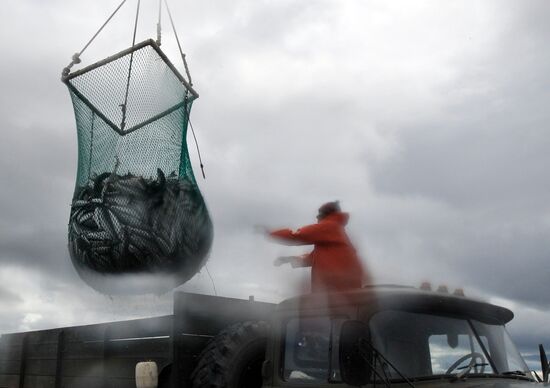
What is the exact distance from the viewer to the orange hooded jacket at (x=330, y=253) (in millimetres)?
4793

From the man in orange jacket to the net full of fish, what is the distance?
0.95 m

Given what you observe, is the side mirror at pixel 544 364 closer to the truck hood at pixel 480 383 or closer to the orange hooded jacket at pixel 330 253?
the truck hood at pixel 480 383

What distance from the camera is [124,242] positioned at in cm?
518

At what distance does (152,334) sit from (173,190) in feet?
3.92

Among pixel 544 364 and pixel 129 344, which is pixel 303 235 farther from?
pixel 544 364

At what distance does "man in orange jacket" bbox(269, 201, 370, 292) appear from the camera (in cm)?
480

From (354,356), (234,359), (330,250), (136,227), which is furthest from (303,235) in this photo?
(136,227)

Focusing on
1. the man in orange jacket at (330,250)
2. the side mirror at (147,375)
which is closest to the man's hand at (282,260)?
the man in orange jacket at (330,250)

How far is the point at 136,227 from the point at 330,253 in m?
1.59

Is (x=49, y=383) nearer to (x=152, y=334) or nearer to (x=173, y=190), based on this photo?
(x=152, y=334)

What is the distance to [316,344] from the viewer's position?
427 centimetres

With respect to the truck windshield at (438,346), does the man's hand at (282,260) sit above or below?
above

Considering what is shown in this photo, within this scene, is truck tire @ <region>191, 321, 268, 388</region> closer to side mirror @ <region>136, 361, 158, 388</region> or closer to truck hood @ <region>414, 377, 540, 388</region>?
side mirror @ <region>136, 361, 158, 388</region>

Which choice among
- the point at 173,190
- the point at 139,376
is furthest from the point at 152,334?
the point at 173,190
